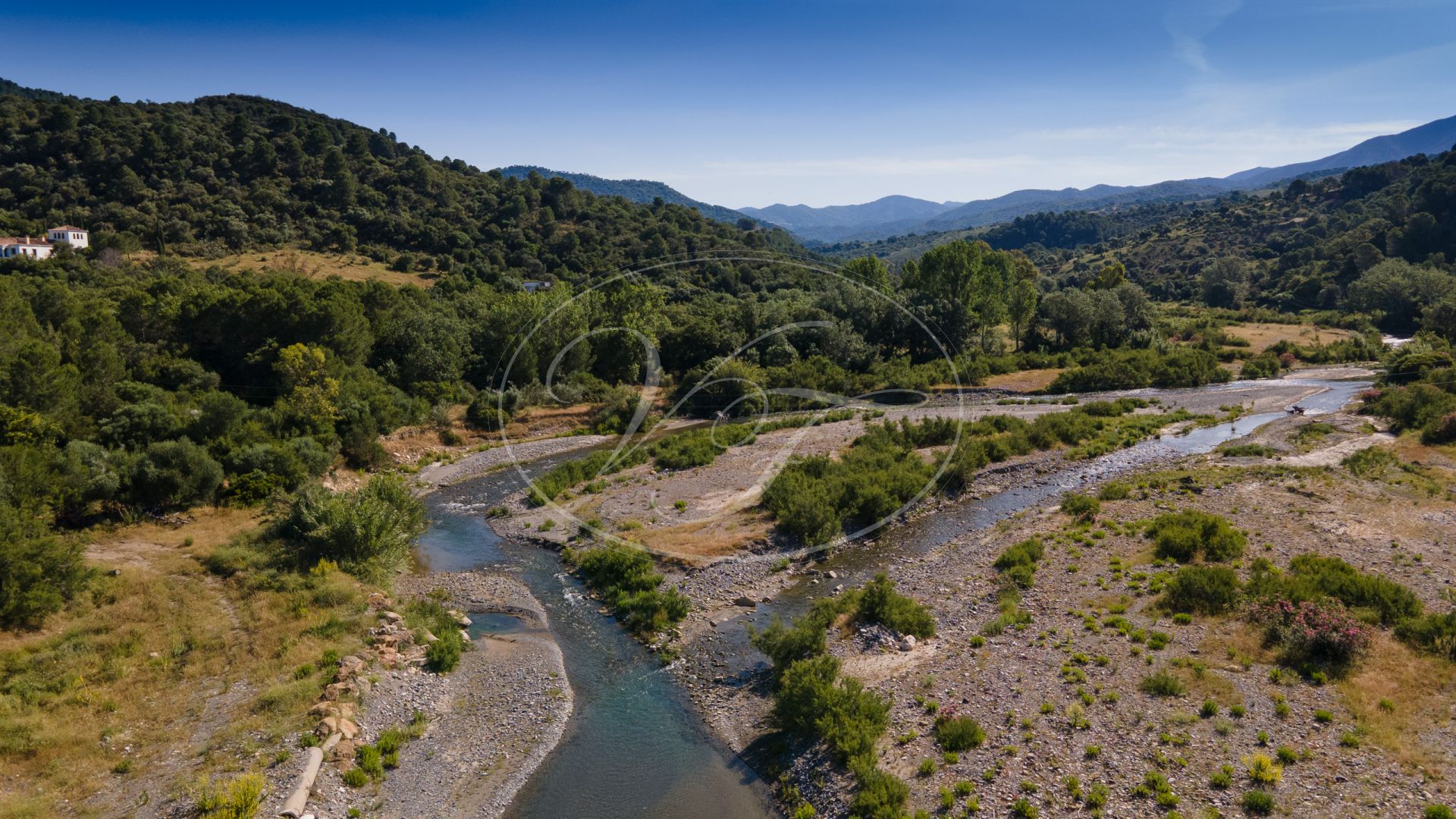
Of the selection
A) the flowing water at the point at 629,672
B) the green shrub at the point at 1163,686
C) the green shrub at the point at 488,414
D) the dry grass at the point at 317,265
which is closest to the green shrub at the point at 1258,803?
the green shrub at the point at 1163,686

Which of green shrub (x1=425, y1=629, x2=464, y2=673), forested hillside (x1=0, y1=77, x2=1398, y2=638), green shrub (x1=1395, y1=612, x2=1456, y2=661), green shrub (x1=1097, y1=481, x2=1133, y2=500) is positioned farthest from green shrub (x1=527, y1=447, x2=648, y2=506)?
green shrub (x1=1395, y1=612, x2=1456, y2=661)

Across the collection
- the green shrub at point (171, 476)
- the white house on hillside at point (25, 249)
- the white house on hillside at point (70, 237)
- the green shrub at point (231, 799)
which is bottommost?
the green shrub at point (231, 799)

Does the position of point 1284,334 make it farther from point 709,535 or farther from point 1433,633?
point 709,535

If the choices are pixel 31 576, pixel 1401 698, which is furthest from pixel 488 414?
pixel 1401 698

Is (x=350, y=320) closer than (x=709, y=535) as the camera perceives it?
No

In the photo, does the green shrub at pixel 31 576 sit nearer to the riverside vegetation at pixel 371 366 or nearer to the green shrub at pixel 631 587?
the riverside vegetation at pixel 371 366

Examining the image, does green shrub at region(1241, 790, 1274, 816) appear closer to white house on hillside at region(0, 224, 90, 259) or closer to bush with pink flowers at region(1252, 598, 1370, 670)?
bush with pink flowers at region(1252, 598, 1370, 670)

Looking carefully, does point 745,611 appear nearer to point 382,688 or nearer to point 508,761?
point 508,761
